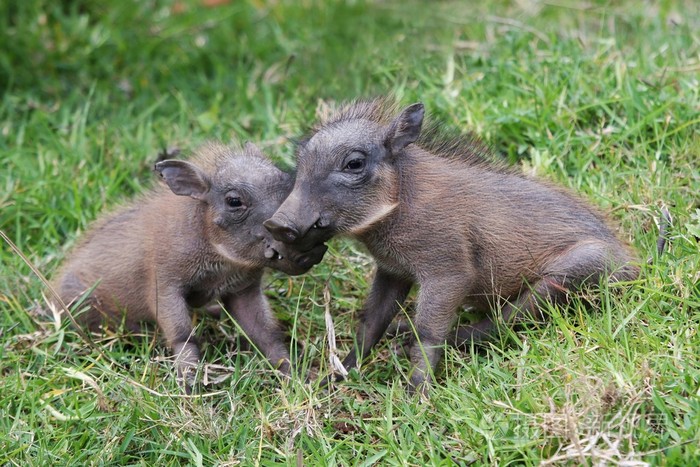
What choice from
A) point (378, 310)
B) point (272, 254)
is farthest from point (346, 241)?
point (272, 254)

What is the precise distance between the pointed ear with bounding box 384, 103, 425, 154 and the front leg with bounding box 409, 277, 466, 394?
76 centimetres

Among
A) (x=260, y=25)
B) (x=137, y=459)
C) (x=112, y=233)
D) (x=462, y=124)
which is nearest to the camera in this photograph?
(x=137, y=459)

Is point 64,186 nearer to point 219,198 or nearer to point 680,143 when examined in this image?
point 219,198

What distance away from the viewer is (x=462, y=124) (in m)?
6.80

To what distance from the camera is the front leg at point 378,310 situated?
557 cm

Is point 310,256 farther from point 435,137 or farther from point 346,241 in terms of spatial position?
point 435,137

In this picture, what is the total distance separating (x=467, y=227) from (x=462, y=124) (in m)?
1.62

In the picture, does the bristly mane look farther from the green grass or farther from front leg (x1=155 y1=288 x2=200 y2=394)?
front leg (x1=155 y1=288 x2=200 y2=394)

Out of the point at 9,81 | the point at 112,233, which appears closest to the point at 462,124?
the point at 112,233

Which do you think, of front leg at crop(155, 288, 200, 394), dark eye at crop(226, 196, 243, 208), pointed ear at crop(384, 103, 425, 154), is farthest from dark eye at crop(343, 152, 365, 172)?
front leg at crop(155, 288, 200, 394)

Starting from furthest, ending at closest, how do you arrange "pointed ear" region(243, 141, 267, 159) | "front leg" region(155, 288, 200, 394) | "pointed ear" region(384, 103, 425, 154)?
"pointed ear" region(243, 141, 267, 159) → "front leg" region(155, 288, 200, 394) → "pointed ear" region(384, 103, 425, 154)

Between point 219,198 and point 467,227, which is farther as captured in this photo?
point 219,198

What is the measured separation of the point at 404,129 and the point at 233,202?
107 centimetres

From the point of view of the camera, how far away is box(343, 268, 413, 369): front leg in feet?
18.3
